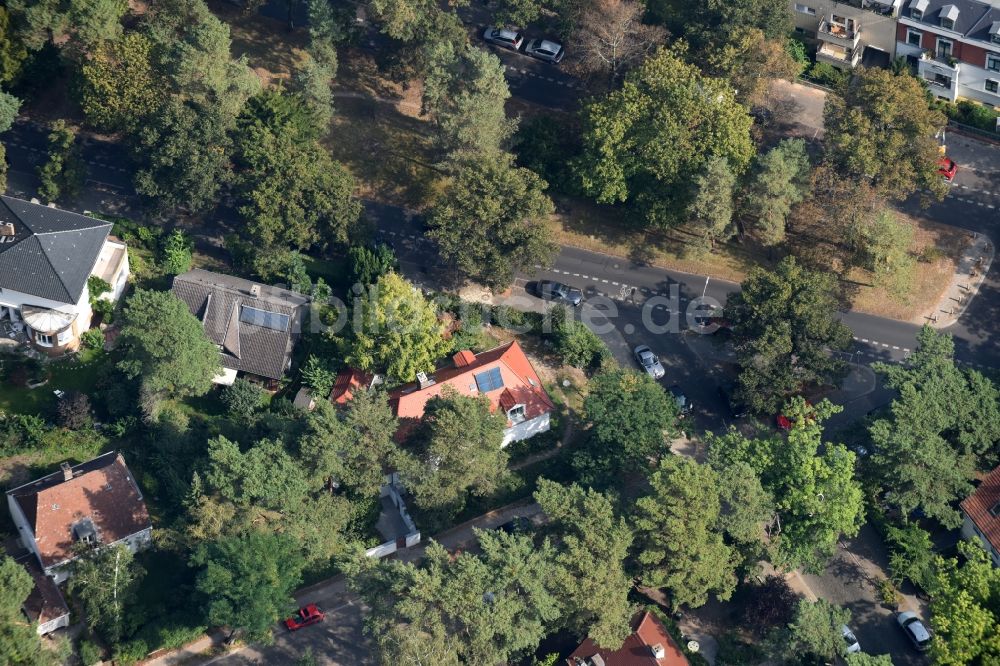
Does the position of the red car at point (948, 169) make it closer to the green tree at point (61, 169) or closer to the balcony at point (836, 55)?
the balcony at point (836, 55)

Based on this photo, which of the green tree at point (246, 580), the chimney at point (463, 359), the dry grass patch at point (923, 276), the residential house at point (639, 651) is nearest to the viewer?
the green tree at point (246, 580)

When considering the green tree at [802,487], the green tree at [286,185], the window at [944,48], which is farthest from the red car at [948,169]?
the green tree at [286,185]

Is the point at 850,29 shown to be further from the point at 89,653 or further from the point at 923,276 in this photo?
the point at 89,653

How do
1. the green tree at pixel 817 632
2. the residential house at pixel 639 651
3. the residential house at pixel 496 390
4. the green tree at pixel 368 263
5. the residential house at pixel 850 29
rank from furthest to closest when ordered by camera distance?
the residential house at pixel 850 29 < the green tree at pixel 368 263 < the residential house at pixel 496 390 < the residential house at pixel 639 651 < the green tree at pixel 817 632

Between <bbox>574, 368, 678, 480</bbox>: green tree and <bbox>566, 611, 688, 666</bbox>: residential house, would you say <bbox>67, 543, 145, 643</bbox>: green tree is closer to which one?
<bbox>566, 611, 688, 666</bbox>: residential house

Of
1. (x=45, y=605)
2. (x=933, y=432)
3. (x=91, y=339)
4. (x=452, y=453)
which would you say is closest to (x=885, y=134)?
(x=933, y=432)
